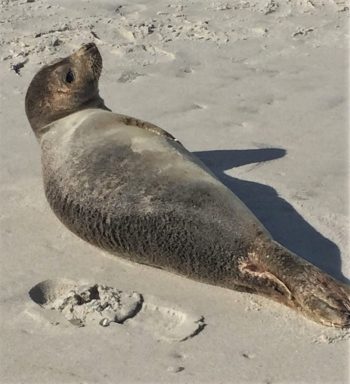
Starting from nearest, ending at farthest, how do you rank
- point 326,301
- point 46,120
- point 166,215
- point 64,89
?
point 326,301 → point 166,215 → point 46,120 → point 64,89

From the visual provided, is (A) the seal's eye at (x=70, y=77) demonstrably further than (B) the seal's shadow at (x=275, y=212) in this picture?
Yes

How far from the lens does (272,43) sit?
7281 mm

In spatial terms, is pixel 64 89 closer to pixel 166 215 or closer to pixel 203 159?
pixel 203 159

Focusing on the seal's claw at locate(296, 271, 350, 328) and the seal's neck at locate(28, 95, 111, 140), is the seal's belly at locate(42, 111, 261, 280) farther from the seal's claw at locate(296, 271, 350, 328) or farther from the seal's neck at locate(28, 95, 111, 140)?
the seal's neck at locate(28, 95, 111, 140)

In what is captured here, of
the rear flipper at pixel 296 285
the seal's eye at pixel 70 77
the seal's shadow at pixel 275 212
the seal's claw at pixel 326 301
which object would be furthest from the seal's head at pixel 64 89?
the seal's claw at pixel 326 301

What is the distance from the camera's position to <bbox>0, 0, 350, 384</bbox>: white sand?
3.77 metres

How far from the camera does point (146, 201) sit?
4.30 metres

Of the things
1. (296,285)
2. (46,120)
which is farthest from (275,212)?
(46,120)

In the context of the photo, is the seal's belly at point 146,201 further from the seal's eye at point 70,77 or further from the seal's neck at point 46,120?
the seal's eye at point 70,77

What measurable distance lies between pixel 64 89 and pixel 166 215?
1675 mm

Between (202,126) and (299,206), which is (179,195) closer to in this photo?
(299,206)

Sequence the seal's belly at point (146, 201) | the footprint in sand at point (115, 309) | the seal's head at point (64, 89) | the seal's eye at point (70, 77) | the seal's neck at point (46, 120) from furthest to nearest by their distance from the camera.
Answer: the seal's eye at point (70, 77) → the seal's head at point (64, 89) → the seal's neck at point (46, 120) → the seal's belly at point (146, 201) → the footprint in sand at point (115, 309)

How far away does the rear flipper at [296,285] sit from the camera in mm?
3824

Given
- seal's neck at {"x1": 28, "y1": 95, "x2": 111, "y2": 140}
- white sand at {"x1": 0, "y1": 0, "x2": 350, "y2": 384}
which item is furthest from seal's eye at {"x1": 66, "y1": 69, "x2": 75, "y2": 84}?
white sand at {"x1": 0, "y1": 0, "x2": 350, "y2": 384}
